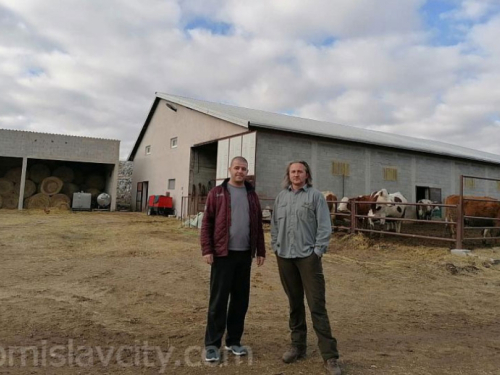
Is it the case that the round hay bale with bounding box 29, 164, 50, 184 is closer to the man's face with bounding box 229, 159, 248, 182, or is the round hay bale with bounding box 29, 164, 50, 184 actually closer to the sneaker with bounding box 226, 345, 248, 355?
the man's face with bounding box 229, 159, 248, 182

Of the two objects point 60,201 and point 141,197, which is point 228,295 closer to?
point 60,201

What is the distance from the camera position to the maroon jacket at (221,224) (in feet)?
9.64

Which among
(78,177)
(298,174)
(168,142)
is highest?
(168,142)

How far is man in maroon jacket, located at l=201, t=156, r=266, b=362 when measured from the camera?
2.93 meters

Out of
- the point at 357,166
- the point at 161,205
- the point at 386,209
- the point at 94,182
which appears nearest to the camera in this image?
the point at 386,209

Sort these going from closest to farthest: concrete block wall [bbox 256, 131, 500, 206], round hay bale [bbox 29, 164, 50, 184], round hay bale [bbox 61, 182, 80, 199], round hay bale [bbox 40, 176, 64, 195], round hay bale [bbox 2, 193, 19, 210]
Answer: concrete block wall [bbox 256, 131, 500, 206] < round hay bale [bbox 2, 193, 19, 210] < round hay bale [bbox 40, 176, 64, 195] < round hay bale [bbox 29, 164, 50, 184] < round hay bale [bbox 61, 182, 80, 199]

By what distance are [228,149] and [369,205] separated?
238 inches

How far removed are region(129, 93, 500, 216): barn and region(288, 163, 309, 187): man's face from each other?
8.99 meters

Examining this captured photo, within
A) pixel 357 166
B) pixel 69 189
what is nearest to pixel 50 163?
pixel 69 189

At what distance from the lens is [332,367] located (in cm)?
260

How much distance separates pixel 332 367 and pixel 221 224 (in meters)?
1.34

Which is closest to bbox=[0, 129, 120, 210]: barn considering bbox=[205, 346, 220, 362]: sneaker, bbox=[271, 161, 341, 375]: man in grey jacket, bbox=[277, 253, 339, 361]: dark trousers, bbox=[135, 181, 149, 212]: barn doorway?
bbox=[135, 181, 149, 212]: barn doorway

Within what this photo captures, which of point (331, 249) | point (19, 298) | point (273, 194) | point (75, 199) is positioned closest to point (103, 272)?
point (19, 298)

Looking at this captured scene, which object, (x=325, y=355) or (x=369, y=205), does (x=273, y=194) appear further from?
(x=325, y=355)
